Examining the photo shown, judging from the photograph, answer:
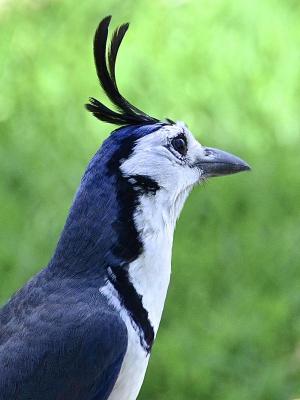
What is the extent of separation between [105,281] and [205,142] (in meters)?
2.61

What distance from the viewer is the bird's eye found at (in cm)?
369

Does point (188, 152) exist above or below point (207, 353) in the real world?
above

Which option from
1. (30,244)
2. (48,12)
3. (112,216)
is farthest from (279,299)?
(48,12)

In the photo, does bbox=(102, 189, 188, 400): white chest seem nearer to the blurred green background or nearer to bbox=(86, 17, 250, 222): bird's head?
bbox=(86, 17, 250, 222): bird's head

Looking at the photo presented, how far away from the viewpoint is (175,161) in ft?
12.1

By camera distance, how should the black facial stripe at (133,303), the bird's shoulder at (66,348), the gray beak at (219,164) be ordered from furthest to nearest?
the gray beak at (219,164) < the black facial stripe at (133,303) < the bird's shoulder at (66,348)

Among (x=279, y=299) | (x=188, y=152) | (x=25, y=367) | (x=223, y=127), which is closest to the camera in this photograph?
(x=25, y=367)

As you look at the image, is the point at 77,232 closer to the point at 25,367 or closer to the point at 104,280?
the point at 104,280

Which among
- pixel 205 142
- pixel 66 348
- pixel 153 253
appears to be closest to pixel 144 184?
pixel 153 253

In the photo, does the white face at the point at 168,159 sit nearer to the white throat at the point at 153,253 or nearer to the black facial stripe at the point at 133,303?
the white throat at the point at 153,253

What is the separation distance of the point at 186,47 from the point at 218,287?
1.93 metres

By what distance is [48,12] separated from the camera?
7.15 metres

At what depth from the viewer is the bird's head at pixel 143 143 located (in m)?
3.49

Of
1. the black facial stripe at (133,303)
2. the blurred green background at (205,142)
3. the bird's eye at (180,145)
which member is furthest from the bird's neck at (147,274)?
the blurred green background at (205,142)
